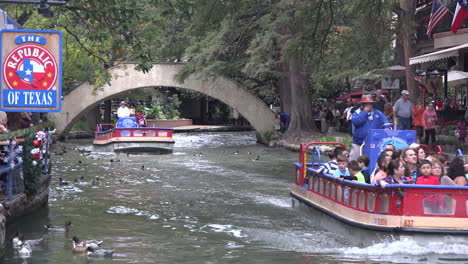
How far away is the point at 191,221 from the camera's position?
16.3 meters

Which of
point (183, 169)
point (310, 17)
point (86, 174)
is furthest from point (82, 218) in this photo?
point (183, 169)

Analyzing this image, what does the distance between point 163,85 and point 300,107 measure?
802cm

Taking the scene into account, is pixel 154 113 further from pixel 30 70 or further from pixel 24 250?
pixel 24 250

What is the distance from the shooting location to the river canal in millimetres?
12242

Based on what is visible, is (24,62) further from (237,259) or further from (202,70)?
(202,70)

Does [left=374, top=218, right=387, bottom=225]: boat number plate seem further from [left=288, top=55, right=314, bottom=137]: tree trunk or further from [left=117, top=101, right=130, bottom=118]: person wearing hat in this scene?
[left=288, top=55, right=314, bottom=137]: tree trunk

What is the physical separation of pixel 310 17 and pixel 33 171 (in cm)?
843

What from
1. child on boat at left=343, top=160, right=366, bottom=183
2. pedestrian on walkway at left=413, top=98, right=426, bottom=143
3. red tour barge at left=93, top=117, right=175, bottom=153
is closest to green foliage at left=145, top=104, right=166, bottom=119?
red tour barge at left=93, top=117, right=175, bottom=153

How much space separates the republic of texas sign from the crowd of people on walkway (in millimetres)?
5341

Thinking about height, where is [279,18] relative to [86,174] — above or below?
above

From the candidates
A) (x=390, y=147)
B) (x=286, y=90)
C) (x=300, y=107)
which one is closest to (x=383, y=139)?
(x=390, y=147)

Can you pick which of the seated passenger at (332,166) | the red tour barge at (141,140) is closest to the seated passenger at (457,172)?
the seated passenger at (332,166)

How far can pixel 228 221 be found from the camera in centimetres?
1630

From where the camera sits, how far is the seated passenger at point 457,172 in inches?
502
